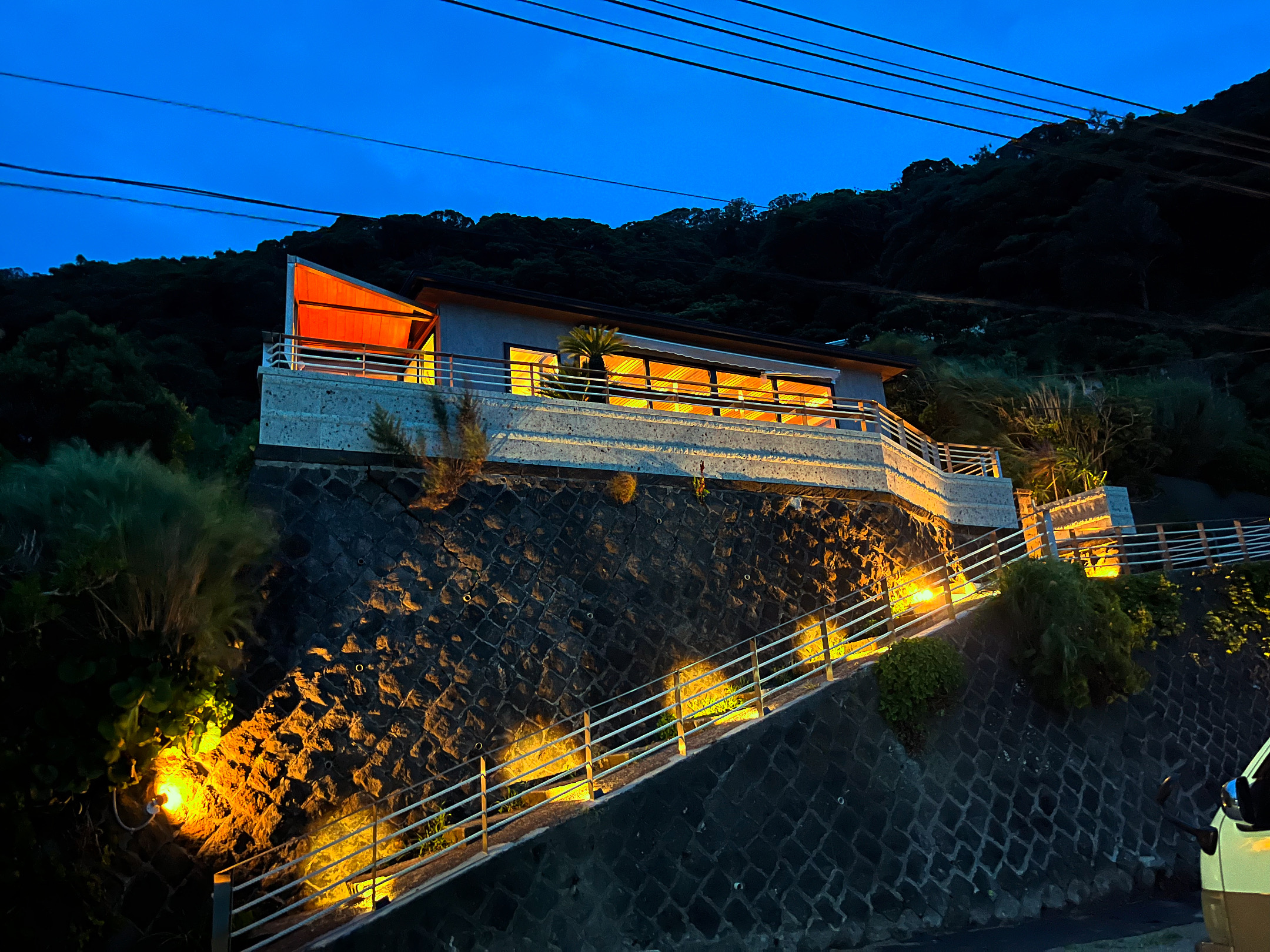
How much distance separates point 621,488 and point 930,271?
1502 inches

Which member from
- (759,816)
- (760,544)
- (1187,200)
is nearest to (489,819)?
(759,816)

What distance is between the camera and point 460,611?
12.4 meters

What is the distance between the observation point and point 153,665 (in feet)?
31.3

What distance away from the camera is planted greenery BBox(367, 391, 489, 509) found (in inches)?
504

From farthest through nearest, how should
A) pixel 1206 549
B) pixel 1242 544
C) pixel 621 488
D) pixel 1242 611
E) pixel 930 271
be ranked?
pixel 930 271
pixel 1242 544
pixel 1206 549
pixel 1242 611
pixel 621 488

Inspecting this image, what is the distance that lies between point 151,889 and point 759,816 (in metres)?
6.66

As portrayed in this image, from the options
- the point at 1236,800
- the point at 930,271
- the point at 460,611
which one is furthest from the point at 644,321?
the point at 930,271

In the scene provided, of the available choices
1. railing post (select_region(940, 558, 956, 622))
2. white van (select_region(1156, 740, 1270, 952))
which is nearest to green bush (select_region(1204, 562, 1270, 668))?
railing post (select_region(940, 558, 956, 622))

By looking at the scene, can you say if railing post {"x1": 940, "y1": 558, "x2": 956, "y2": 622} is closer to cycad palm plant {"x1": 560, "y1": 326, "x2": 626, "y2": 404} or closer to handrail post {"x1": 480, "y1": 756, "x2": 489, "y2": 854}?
cycad palm plant {"x1": 560, "y1": 326, "x2": 626, "y2": 404}

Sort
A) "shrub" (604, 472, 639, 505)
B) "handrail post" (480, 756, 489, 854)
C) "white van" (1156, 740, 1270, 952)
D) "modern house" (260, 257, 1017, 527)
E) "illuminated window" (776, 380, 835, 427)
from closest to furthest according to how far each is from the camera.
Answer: "white van" (1156, 740, 1270, 952) < "handrail post" (480, 756, 489, 854) < "modern house" (260, 257, 1017, 527) < "shrub" (604, 472, 639, 505) < "illuminated window" (776, 380, 835, 427)

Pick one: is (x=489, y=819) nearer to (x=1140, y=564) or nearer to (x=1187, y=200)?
(x=1140, y=564)

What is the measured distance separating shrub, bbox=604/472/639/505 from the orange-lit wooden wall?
531 cm

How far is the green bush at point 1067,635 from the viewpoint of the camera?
41.7ft

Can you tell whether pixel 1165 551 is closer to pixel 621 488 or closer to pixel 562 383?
pixel 621 488
